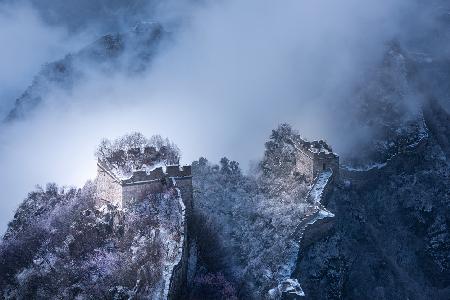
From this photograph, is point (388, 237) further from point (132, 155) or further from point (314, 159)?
point (132, 155)

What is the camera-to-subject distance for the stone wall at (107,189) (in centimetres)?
4759

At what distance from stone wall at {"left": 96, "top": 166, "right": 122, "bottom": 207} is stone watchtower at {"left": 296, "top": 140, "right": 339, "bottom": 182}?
791 inches

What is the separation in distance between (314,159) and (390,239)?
1348 centimetres

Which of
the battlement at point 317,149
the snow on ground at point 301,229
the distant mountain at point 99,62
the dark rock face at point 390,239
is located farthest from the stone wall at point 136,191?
the distant mountain at point 99,62

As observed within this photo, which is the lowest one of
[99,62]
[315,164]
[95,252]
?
[95,252]

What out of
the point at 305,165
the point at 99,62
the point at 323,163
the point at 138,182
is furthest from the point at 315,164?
the point at 99,62

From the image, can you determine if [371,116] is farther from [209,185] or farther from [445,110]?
[209,185]

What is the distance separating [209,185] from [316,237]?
13347 mm

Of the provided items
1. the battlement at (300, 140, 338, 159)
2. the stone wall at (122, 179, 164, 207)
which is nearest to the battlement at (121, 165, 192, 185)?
the stone wall at (122, 179, 164, 207)

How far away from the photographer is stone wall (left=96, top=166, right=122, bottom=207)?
156 feet

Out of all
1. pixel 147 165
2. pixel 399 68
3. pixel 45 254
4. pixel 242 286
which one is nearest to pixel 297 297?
pixel 242 286

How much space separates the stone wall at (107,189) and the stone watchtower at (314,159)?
2010 centimetres

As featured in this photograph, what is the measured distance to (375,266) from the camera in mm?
59500

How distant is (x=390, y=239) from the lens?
64.1 metres
